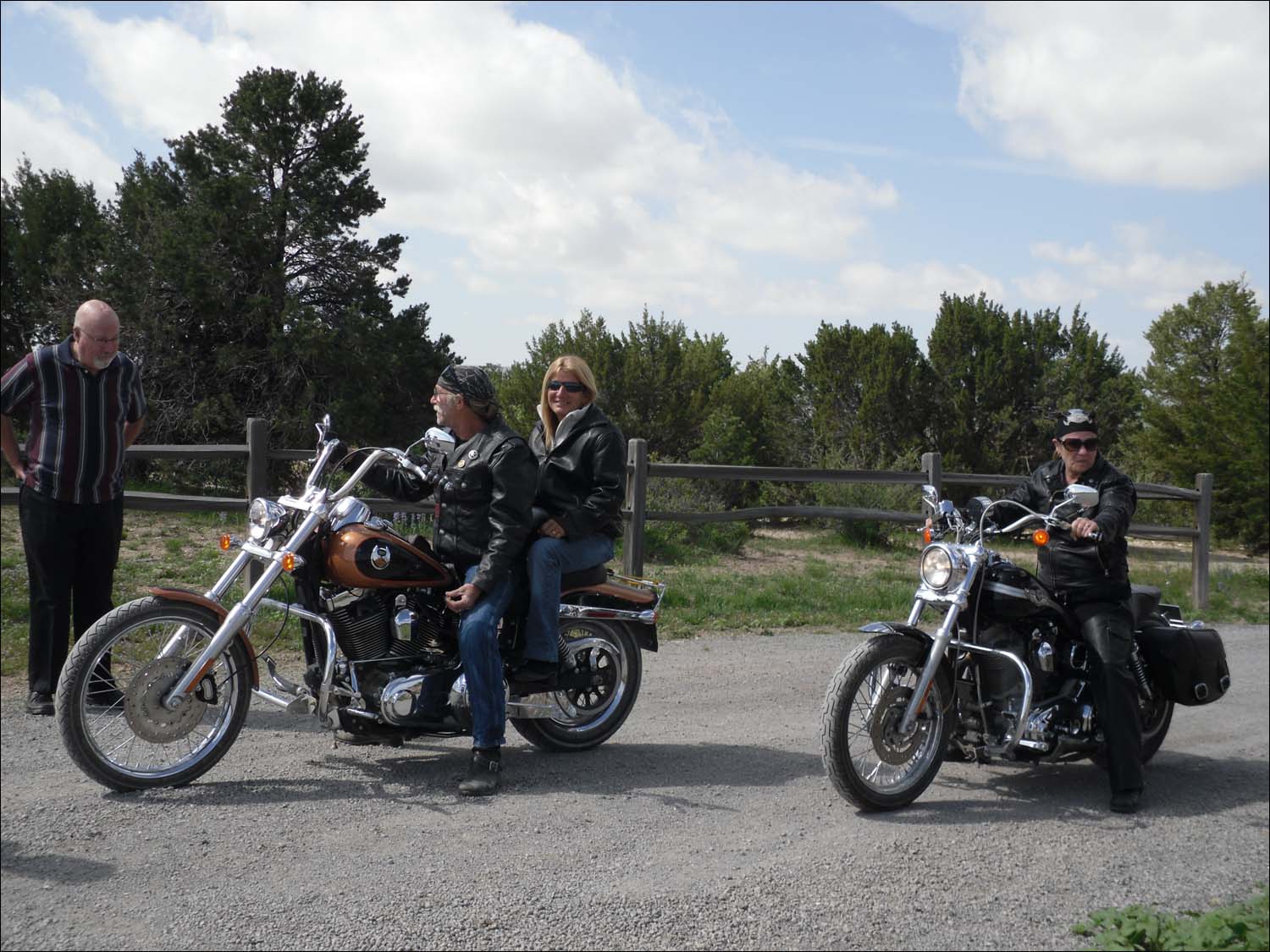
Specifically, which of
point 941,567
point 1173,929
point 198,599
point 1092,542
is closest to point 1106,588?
point 1092,542

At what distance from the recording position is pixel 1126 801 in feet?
15.1

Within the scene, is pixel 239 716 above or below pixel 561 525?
below

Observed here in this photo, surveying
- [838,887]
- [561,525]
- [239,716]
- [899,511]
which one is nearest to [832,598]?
[899,511]

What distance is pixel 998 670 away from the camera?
464cm

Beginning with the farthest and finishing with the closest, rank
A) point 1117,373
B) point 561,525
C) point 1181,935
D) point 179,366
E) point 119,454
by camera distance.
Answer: point 1117,373 < point 179,366 < point 561,525 < point 1181,935 < point 119,454

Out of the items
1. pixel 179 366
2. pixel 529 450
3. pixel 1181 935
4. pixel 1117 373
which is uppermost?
pixel 1117 373

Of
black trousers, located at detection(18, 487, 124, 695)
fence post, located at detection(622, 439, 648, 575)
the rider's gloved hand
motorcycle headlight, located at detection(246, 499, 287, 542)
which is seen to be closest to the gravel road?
black trousers, located at detection(18, 487, 124, 695)

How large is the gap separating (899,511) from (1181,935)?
4.13m

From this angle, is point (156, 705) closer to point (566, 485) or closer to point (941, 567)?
point (566, 485)

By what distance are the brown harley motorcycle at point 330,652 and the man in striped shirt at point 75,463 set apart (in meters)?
0.12

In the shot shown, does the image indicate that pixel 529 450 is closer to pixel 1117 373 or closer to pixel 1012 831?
pixel 1012 831

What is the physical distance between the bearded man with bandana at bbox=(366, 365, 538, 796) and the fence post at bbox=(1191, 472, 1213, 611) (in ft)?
15.1

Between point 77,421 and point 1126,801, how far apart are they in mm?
4236

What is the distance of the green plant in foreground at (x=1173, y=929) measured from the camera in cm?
334
